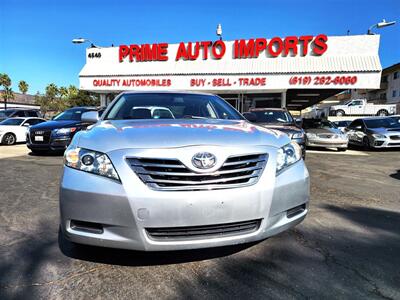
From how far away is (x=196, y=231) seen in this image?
7.16 ft

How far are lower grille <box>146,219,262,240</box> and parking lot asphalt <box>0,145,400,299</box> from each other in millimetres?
364

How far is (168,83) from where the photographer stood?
1845cm

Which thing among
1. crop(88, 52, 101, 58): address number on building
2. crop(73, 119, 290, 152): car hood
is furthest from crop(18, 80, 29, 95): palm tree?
crop(73, 119, 290, 152): car hood

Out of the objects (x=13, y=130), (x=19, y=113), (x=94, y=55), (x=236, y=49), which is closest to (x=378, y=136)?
(x=236, y=49)

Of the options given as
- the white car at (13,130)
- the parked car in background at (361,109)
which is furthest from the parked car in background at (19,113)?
the parked car in background at (361,109)

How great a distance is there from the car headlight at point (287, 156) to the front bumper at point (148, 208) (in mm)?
135

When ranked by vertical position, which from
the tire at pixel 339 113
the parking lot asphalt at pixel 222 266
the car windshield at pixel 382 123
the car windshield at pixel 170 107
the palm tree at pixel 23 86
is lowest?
the parking lot asphalt at pixel 222 266

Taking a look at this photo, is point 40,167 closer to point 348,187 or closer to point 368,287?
point 348,187

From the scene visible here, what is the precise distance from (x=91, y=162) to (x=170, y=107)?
1.89m

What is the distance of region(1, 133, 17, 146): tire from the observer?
13.4 m

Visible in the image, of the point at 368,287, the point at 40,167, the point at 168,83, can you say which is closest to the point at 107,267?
the point at 368,287

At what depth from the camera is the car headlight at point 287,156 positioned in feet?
7.96

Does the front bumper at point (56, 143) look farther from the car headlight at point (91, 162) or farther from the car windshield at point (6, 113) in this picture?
the car windshield at point (6, 113)

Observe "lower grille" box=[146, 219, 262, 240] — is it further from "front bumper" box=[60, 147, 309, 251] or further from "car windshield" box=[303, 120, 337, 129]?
"car windshield" box=[303, 120, 337, 129]
